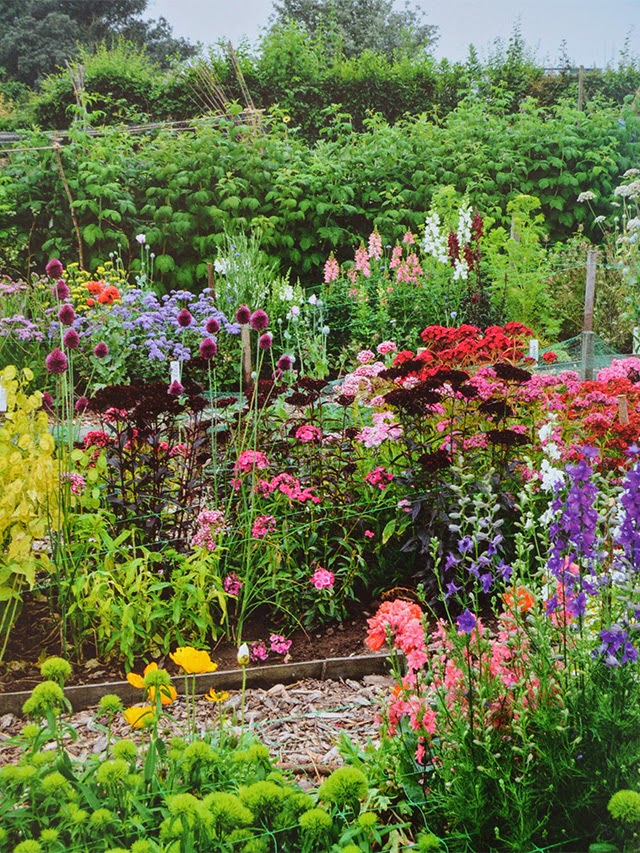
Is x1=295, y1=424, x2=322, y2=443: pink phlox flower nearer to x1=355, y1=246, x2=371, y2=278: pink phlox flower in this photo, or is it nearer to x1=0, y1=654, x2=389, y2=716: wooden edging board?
x1=0, y1=654, x2=389, y2=716: wooden edging board

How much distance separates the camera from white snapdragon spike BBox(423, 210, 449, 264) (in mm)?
5844

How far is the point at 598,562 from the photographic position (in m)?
1.82

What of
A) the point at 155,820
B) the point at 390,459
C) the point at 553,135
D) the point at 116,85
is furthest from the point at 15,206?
the point at 155,820

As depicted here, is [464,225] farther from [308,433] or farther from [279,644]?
[279,644]

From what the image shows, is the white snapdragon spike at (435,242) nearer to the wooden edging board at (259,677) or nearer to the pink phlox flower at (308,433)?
the pink phlox flower at (308,433)

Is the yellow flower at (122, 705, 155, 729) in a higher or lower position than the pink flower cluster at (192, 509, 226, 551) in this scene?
lower

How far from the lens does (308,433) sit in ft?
9.57

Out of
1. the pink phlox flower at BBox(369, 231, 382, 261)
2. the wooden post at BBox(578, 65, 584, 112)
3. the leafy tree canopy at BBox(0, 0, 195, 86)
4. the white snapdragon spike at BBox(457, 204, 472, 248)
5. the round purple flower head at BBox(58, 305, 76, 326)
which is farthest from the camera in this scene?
the white snapdragon spike at BBox(457, 204, 472, 248)

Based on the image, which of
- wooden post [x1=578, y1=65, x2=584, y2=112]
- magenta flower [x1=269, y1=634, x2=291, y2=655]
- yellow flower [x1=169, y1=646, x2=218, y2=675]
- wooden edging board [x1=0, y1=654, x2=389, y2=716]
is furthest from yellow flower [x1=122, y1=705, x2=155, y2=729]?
wooden post [x1=578, y1=65, x2=584, y2=112]

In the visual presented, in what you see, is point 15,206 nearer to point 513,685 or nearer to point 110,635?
point 110,635

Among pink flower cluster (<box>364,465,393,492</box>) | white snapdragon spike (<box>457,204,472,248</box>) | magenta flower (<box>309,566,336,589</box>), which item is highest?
white snapdragon spike (<box>457,204,472,248</box>)

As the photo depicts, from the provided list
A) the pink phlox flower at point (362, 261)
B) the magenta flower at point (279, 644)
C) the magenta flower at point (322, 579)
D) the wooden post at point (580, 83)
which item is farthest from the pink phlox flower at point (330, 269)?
the magenta flower at point (279, 644)

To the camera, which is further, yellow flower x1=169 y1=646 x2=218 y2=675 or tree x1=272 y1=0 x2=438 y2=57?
tree x1=272 y1=0 x2=438 y2=57

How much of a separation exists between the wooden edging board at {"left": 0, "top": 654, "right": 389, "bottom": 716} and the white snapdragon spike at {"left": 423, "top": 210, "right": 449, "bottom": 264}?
3873mm
